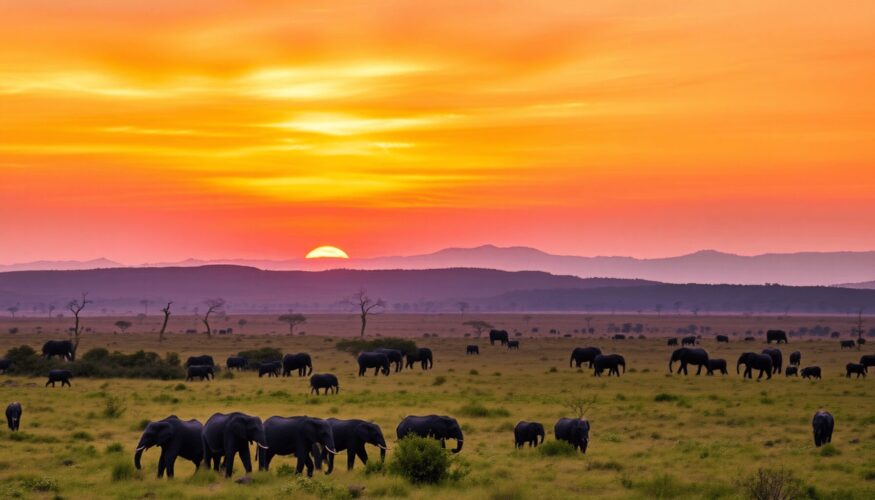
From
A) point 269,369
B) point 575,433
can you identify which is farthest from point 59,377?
point 575,433

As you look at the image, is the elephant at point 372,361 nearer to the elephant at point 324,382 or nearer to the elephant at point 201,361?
the elephant at point 201,361

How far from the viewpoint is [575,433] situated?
28.1 metres

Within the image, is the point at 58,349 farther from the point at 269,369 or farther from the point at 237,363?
the point at 269,369

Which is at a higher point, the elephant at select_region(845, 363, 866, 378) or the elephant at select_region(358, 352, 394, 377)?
the elephant at select_region(845, 363, 866, 378)

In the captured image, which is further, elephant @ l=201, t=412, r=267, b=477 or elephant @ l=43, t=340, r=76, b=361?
elephant @ l=43, t=340, r=76, b=361

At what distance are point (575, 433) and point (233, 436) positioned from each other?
10323 mm

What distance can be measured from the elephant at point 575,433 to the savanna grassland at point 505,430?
0.48m

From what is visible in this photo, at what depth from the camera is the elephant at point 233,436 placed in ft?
75.2

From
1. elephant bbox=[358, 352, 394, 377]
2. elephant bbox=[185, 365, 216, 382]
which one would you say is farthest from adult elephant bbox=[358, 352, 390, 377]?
elephant bbox=[185, 365, 216, 382]

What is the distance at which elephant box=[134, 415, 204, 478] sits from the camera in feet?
76.5

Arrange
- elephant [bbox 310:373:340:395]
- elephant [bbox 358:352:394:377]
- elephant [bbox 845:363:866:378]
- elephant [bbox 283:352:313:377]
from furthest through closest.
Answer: elephant [bbox 358:352:394:377]
elephant [bbox 283:352:313:377]
elephant [bbox 845:363:866:378]
elephant [bbox 310:373:340:395]

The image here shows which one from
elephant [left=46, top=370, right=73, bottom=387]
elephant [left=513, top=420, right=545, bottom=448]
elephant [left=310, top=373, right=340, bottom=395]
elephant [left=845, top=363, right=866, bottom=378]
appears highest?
elephant [left=845, top=363, right=866, bottom=378]

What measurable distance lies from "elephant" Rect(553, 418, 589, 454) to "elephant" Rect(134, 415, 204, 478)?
35.0 feet

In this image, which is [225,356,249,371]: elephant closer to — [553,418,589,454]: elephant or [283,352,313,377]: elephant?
[283,352,313,377]: elephant
